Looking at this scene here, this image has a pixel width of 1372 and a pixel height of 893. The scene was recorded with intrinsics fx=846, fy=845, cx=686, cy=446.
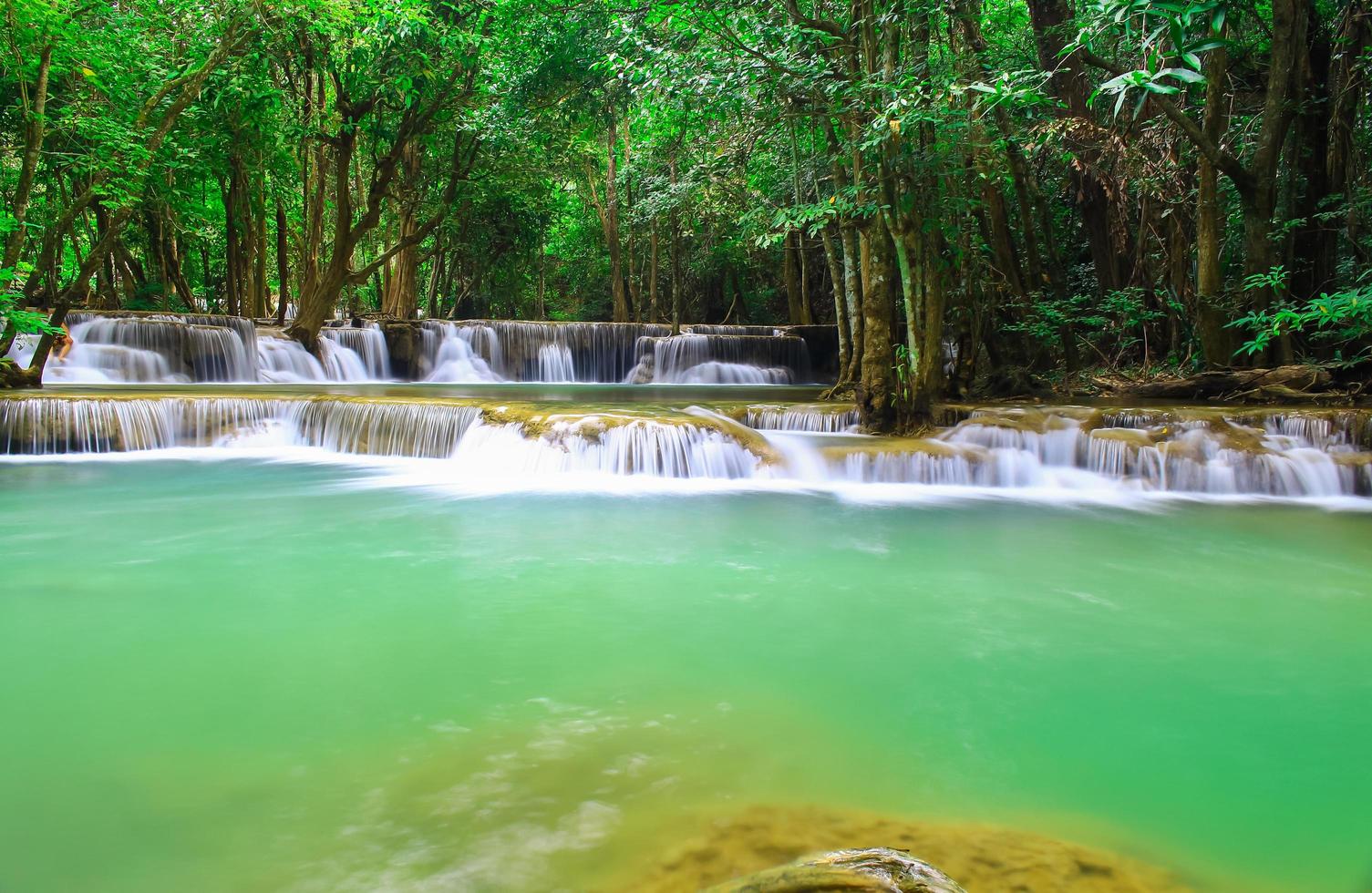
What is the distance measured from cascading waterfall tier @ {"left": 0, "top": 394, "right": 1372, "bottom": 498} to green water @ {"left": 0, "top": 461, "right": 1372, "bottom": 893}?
5.87 ft

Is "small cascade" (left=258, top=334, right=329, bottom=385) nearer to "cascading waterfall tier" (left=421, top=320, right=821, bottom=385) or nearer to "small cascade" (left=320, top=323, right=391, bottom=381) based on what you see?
"small cascade" (left=320, top=323, right=391, bottom=381)

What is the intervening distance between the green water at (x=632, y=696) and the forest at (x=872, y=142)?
3.46m

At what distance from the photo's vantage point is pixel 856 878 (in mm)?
1567

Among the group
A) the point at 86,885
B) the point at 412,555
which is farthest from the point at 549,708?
the point at 412,555

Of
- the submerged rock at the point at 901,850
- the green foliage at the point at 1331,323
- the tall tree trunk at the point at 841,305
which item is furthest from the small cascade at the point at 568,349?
the submerged rock at the point at 901,850

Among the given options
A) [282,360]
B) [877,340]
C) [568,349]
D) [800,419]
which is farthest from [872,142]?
[568,349]

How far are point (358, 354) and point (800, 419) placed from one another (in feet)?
36.4

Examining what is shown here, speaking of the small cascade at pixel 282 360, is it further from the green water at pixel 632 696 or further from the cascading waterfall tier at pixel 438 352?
the green water at pixel 632 696

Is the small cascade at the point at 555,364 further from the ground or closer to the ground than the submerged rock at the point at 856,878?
further from the ground

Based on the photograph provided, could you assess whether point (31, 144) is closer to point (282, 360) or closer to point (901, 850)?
point (282, 360)

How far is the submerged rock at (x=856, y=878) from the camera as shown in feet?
5.12

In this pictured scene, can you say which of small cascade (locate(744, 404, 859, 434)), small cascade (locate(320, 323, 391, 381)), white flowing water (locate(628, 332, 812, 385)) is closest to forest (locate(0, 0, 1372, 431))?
small cascade (locate(744, 404, 859, 434))

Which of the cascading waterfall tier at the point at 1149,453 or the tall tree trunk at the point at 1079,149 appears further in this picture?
the tall tree trunk at the point at 1079,149

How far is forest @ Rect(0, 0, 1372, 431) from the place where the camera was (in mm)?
8508
